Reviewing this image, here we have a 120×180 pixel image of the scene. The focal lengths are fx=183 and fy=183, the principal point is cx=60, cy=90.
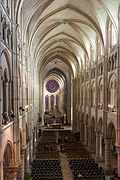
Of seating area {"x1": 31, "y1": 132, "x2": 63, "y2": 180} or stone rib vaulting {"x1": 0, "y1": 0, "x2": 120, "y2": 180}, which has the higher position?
stone rib vaulting {"x1": 0, "y1": 0, "x2": 120, "y2": 180}

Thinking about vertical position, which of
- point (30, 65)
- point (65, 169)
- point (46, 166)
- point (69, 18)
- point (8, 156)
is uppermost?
point (69, 18)

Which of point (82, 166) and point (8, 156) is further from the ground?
point (8, 156)

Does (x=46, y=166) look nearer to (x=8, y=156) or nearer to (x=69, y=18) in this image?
(x=8, y=156)

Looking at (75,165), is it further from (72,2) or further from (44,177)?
(72,2)

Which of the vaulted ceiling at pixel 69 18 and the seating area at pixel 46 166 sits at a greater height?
the vaulted ceiling at pixel 69 18

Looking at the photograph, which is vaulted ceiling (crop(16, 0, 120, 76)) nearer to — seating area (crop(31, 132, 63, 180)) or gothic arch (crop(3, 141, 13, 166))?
gothic arch (crop(3, 141, 13, 166))

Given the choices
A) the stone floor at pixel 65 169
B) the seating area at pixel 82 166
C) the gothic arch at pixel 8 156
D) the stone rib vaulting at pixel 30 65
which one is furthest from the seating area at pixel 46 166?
the gothic arch at pixel 8 156

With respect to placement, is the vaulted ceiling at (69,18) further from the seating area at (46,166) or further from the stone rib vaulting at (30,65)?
the seating area at (46,166)

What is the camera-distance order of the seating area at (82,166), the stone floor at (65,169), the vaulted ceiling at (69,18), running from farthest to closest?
the stone floor at (65,169), the seating area at (82,166), the vaulted ceiling at (69,18)

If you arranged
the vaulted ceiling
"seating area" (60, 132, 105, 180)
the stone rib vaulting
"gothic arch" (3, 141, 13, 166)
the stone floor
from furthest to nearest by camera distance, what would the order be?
the stone floor < "seating area" (60, 132, 105, 180) < the vaulted ceiling < "gothic arch" (3, 141, 13, 166) < the stone rib vaulting

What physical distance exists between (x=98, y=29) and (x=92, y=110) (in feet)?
40.3

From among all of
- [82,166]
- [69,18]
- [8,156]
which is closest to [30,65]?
[69,18]

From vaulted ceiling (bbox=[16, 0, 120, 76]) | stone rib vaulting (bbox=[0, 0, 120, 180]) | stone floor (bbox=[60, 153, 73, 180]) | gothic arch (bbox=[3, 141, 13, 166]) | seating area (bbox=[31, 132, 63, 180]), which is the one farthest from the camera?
stone floor (bbox=[60, 153, 73, 180])

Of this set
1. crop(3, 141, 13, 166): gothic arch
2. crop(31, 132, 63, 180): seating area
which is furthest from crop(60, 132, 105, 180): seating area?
crop(3, 141, 13, 166): gothic arch
